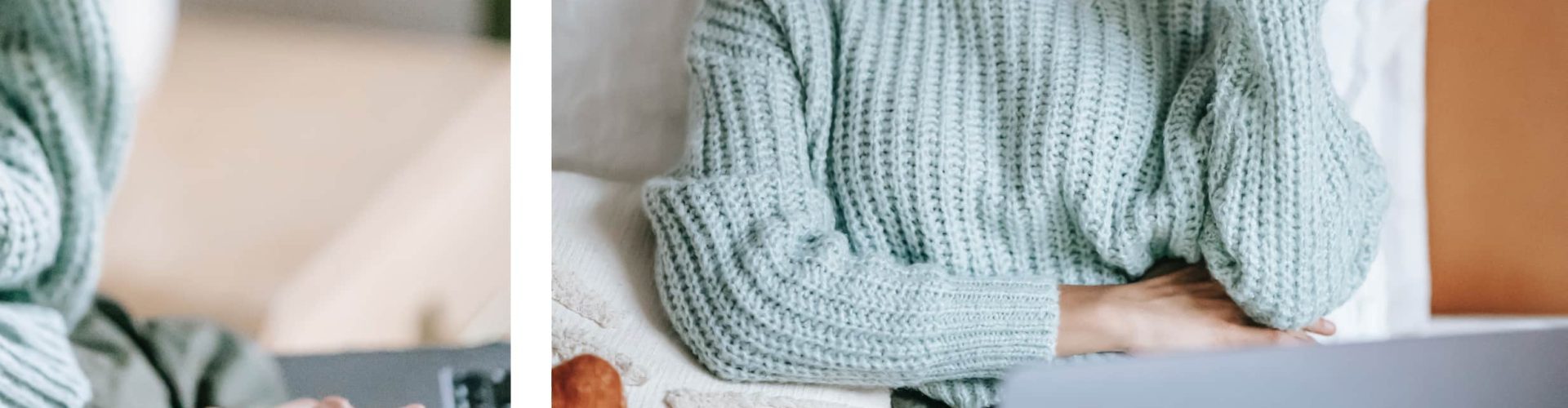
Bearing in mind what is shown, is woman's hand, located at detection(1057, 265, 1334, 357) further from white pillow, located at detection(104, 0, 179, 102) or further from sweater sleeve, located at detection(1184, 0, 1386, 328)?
white pillow, located at detection(104, 0, 179, 102)

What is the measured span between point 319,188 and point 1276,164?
687 millimetres

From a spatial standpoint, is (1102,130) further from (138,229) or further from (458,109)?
(138,229)

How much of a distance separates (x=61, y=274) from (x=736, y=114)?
1.55 feet

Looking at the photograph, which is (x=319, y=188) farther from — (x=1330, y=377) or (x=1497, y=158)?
(x=1497, y=158)

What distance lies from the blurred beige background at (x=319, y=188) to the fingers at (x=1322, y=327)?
703 millimetres

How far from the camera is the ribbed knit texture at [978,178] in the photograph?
793 mm

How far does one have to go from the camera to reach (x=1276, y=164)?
0.80 meters

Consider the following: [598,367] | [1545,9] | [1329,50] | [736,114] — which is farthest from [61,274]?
[1545,9]

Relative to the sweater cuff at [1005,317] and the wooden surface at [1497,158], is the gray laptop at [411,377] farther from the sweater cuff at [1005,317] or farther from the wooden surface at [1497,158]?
the wooden surface at [1497,158]

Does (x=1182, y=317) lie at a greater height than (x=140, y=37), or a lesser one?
lesser

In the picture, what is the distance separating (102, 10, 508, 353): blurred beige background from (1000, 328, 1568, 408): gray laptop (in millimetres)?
356

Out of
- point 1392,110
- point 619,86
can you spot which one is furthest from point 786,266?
point 1392,110

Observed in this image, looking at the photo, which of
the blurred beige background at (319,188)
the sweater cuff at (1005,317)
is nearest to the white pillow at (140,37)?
the blurred beige background at (319,188)

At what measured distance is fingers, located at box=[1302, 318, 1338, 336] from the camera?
0.91 meters
